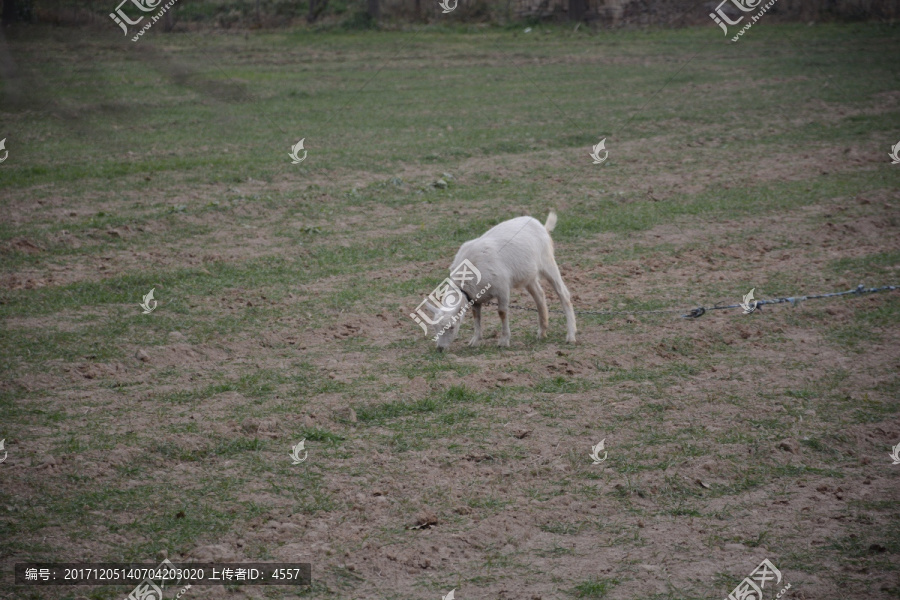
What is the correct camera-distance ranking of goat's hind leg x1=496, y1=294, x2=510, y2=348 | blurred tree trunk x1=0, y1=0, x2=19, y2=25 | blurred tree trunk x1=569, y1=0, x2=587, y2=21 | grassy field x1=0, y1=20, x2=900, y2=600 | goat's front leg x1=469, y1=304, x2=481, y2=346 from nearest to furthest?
blurred tree trunk x1=0, y1=0, x2=19, y2=25, grassy field x1=0, y1=20, x2=900, y2=600, goat's hind leg x1=496, y1=294, x2=510, y2=348, goat's front leg x1=469, y1=304, x2=481, y2=346, blurred tree trunk x1=569, y1=0, x2=587, y2=21

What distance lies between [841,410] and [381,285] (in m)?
5.94

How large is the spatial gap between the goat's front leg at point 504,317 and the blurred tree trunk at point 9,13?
6631 mm

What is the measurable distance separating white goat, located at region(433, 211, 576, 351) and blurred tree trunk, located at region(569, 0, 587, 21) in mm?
28631

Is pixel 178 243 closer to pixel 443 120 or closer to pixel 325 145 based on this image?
pixel 325 145

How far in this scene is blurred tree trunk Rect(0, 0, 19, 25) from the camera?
7.95ft

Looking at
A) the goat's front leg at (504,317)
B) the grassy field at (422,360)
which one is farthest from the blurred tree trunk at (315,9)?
the goat's front leg at (504,317)

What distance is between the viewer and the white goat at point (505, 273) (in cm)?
877

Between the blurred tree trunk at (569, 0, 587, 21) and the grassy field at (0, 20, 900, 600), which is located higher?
the blurred tree trunk at (569, 0, 587, 21)

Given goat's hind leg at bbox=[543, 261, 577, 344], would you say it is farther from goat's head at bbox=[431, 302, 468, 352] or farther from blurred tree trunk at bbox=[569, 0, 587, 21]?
blurred tree trunk at bbox=[569, 0, 587, 21]

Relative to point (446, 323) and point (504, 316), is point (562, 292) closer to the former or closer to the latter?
point (504, 316)

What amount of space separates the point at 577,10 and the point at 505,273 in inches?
1168
